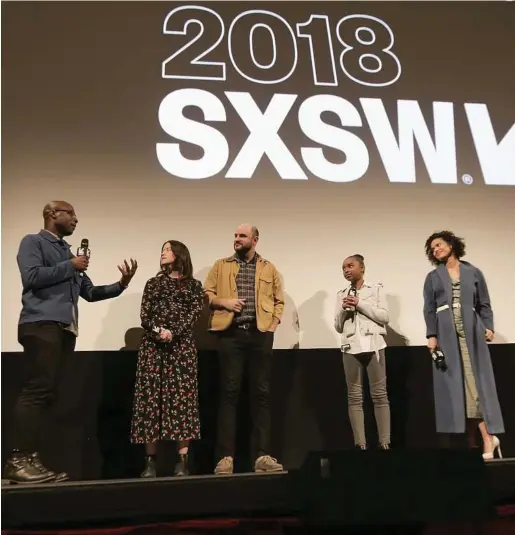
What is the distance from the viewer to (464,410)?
4.14 meters

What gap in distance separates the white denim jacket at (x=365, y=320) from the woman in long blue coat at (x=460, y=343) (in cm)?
28

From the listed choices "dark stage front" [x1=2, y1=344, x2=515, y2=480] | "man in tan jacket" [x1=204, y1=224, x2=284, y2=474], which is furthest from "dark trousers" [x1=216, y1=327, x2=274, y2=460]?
"dark stage front" [x1=2, y1=344, x2=515, y2=480]

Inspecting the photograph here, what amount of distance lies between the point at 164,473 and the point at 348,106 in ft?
8.63

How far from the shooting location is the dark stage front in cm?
431

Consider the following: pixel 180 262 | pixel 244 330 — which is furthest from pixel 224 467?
pixel 180 262

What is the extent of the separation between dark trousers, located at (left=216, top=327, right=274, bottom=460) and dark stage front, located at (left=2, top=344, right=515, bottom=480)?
1.55 ft

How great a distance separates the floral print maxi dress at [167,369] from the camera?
3826mm

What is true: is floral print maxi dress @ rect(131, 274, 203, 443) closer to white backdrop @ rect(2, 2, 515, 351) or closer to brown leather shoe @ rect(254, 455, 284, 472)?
brown leather shoe @ rect(254, 455, 284, 472)

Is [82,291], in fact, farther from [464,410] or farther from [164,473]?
[464,410]

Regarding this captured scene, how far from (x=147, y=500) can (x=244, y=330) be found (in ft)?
3.43

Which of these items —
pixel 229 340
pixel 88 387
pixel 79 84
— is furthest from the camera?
pixel 79 84

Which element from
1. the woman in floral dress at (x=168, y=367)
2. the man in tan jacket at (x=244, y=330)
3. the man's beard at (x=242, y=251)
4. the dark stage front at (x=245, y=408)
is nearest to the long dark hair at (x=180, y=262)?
the woman in floral dress at (x=168, y=367)

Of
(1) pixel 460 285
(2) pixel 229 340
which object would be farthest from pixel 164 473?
(1) pixel 460 285

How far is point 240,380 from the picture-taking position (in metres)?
4.06
